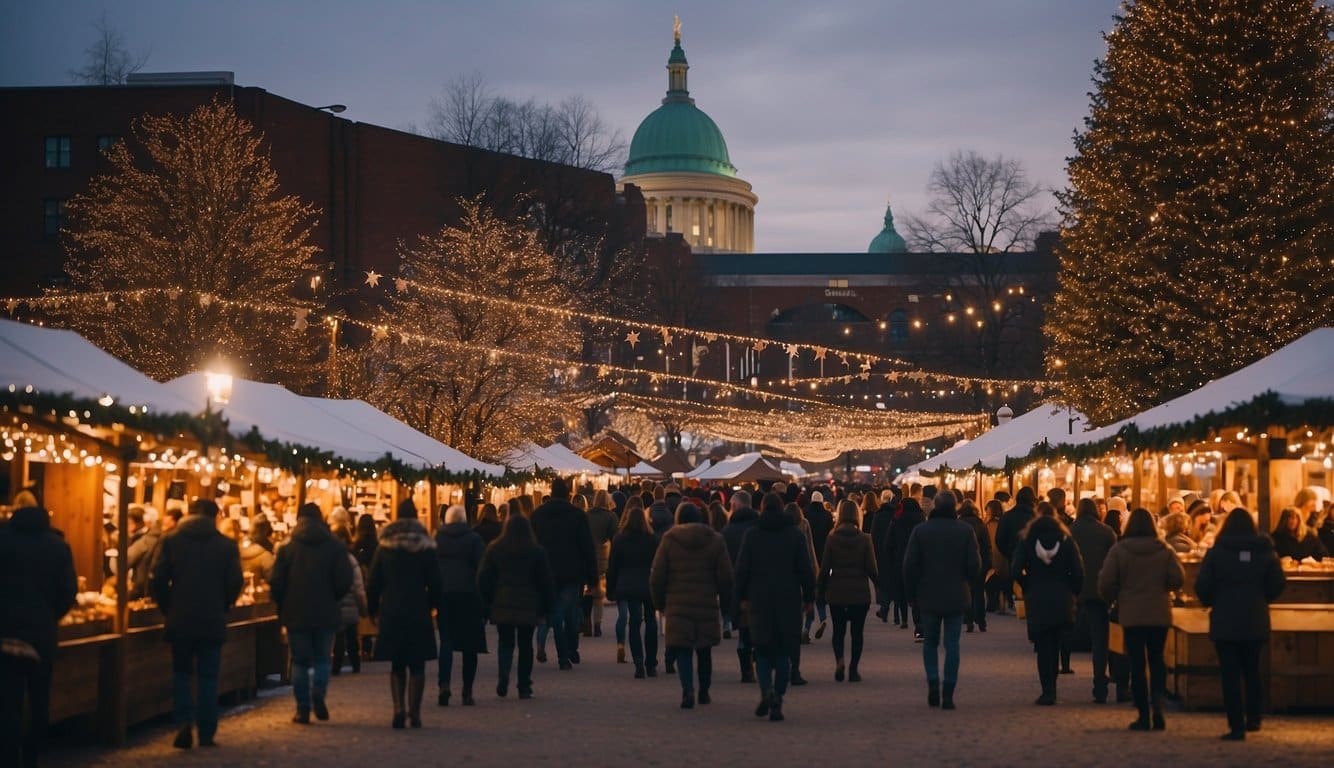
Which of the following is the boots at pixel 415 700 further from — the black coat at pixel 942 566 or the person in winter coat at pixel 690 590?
the black coat at pixel 942 566

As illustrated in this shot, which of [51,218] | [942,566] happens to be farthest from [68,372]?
[51,218]

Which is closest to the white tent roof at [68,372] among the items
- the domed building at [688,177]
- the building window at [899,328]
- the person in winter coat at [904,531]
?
the person in winter coat at [904,531]

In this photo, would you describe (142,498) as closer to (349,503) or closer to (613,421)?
(349,503)

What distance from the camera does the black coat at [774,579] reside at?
1289 centimetres

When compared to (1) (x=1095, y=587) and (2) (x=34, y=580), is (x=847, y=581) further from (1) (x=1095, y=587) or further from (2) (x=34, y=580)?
(2) (x=34, y=580)

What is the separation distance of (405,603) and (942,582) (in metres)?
3.91

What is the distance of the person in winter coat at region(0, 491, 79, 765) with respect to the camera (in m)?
9.73

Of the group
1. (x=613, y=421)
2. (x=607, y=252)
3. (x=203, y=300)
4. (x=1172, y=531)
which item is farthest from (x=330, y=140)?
(x=1172, y=531)

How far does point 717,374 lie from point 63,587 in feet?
266

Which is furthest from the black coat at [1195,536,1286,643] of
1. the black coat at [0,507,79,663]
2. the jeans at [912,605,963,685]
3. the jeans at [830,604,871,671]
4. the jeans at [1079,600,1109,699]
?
the black coat at [0,507,79,663]

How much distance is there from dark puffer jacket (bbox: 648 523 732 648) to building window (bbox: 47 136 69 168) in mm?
44456

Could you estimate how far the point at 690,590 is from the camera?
13.6 meters

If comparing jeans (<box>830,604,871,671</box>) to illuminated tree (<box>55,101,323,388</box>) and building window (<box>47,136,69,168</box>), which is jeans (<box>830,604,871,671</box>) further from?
building window (<box>47,136,69,168</box>)

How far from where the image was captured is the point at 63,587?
1016 cm
